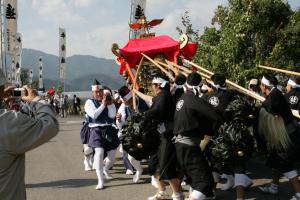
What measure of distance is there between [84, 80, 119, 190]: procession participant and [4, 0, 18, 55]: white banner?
17.7m

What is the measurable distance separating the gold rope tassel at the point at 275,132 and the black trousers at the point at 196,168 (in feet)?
4.81

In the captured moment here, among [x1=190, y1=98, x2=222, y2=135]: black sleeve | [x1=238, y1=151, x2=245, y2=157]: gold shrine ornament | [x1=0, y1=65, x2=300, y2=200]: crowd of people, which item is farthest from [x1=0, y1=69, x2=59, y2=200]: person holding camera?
[x1=238, y1=151, x2=245, y2=157]: gold shrine ornament

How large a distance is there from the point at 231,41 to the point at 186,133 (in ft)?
25.8

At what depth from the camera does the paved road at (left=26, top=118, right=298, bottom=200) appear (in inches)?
268

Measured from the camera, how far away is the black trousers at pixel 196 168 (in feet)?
16.9

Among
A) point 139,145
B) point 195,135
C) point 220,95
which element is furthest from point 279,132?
point 139,145

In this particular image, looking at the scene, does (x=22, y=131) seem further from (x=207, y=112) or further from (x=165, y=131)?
(x=165, y=131)

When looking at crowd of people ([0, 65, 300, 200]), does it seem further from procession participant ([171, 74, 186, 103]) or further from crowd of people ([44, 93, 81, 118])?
crowd of people ([44, 93, 81, 118])

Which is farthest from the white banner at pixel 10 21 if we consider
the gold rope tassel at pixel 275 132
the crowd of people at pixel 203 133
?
the gold rope tassel at pixel 275 132

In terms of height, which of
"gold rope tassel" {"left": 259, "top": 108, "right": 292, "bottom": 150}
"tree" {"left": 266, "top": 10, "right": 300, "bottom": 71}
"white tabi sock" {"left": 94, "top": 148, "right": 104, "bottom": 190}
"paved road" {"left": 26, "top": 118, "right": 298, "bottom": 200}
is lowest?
"paved road" {"left": 26, "top": 118, "right": 298, "bottom": 200}

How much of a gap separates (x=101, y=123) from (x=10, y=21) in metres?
18.4

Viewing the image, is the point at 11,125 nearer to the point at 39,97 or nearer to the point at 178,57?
the point at 39,97

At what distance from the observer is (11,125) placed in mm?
2551

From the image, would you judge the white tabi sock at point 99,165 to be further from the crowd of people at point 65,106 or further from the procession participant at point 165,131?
the crowd of people at point 65,106
